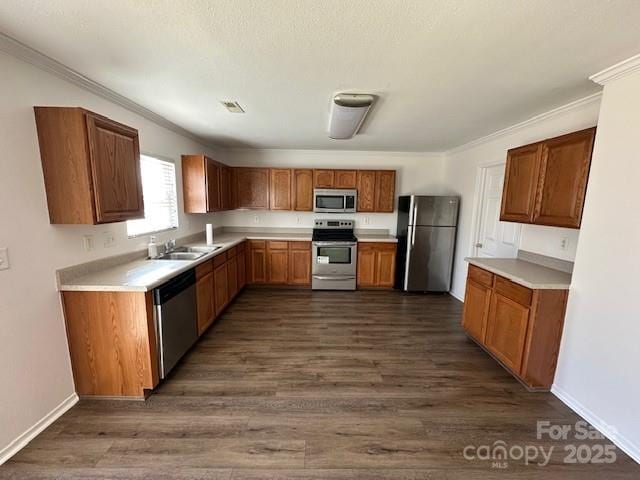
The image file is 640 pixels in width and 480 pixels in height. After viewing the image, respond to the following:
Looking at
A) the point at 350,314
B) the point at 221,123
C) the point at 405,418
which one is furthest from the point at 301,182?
the point at 405,418

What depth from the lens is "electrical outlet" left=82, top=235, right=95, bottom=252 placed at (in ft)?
6.88

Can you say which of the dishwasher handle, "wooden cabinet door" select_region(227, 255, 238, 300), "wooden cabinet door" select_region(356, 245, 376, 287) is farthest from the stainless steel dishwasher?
"wooden cabinet door" select_region(356, 245, 376, 287)

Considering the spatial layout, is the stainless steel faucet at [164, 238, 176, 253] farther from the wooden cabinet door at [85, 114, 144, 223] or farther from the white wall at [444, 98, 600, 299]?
the white wall at [444, 98, 600, 299]

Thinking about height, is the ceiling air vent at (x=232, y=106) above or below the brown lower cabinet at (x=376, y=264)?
above

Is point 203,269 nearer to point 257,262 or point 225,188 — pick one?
point 257,262

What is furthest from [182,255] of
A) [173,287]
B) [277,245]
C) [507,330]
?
[507,330]

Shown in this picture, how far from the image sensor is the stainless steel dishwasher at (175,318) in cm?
210

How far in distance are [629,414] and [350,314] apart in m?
2.50

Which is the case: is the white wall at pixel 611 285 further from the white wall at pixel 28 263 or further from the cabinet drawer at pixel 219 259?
the white wall at pixel 28 263

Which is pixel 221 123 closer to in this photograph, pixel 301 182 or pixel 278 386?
pixel 301 182

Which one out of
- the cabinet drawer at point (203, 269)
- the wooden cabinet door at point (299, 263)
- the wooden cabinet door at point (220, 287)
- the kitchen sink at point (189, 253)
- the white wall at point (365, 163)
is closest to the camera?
the cabinet drawer at point (203, 269)

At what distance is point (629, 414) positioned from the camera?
5.44 feet

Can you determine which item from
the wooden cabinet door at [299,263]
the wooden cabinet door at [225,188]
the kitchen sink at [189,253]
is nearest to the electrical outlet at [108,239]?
the kitchen sink at [189,253]

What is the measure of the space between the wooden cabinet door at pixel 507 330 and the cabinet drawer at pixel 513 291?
0.04 metres
